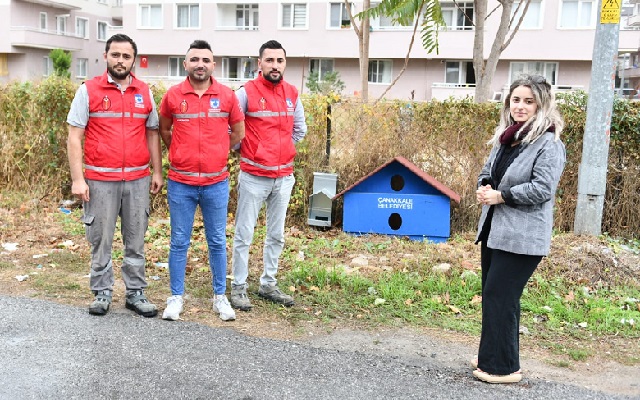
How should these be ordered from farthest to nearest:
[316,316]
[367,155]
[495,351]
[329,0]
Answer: [329,0], [367,155], [316,316], [495,351]

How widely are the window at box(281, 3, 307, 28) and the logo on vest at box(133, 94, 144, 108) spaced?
3210 centimetres

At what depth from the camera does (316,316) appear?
5.31 m

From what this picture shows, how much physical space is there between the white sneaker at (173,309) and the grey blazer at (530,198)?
8.19 feet

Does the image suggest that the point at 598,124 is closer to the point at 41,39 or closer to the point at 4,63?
the point at 41,39

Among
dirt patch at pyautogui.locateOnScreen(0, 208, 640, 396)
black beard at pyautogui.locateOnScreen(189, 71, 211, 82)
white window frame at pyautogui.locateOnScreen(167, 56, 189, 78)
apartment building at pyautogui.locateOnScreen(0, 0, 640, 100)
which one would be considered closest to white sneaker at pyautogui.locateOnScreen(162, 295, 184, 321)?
dirt patch at pyautogui.locateOnScreen(0, 208, 640, 396)

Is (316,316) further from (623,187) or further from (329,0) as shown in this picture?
(329,0)

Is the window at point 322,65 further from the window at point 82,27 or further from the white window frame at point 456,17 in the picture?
the window at point 82,27

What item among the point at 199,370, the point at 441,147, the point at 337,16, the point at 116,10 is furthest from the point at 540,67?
the point at 199,370

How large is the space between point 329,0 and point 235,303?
3176cm

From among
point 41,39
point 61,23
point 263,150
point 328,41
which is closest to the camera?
point 263,150

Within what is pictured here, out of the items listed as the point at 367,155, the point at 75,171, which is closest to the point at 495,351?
the point at 75,171

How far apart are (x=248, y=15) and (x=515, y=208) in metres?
35.9

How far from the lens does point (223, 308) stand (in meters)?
5.21

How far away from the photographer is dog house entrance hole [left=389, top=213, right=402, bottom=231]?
7879 millimetres
